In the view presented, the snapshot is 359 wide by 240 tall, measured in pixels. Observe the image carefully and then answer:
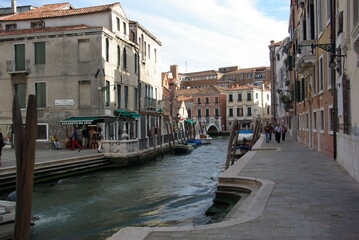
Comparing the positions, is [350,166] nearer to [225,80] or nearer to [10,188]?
[10,188]

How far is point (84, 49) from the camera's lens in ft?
70.0

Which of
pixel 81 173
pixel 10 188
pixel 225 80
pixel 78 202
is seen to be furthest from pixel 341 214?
pixel 225 80

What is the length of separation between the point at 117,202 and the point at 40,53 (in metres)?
13.9

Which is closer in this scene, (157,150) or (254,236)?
(254,236)

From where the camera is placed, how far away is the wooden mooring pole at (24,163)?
152 inches

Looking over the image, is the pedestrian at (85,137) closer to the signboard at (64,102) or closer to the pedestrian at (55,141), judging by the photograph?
the pedestrian at (55,141)

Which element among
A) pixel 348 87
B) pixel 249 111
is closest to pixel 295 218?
pixel 348 87

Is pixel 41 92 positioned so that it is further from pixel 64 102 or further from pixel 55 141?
pixel 55 141

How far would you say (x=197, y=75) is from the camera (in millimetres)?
84000

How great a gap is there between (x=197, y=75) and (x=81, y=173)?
6991cm

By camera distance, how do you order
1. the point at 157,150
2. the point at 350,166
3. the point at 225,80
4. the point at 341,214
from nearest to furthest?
the point at 341,214 < the point at 350,166 < the point at 157,150 < the point at 225,80

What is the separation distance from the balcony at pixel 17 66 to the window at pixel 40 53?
1.84 ft

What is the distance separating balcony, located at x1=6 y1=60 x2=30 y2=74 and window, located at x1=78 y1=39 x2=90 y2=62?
3.05 meters

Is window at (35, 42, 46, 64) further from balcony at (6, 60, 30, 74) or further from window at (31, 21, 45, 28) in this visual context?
window at (31, 21, 45, 28)
